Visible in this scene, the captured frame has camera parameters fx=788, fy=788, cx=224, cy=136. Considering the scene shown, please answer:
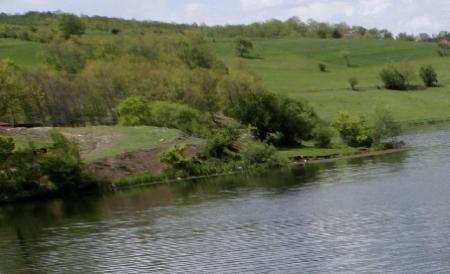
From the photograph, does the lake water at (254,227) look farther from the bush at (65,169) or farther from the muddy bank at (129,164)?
the muddy bank at (129,164)

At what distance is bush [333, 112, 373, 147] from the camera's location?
386ft

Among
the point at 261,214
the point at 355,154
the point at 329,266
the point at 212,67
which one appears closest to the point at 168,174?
the point at 355,154

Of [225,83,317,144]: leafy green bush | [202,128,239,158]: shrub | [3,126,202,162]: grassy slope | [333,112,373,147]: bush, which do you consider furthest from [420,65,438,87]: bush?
[3,126,202,162]: grassy slope

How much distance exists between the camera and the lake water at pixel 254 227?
148ft

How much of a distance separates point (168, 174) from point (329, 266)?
192 feet

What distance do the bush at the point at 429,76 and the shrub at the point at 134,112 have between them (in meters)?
89.2

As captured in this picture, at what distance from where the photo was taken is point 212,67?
573ft

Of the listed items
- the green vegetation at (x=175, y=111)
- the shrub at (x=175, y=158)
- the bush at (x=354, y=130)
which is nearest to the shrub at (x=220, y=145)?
the green vegetation at (x=175, y=111)

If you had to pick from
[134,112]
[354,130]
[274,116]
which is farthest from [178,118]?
[354,130]

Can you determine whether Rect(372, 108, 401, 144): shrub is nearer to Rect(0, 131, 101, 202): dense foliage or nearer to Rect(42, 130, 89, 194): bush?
Rect(0, 131, 101, 202): dense foliage

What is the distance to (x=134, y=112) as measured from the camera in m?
124

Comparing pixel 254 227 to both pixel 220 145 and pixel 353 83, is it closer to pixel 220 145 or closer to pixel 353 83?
pixel 220 145

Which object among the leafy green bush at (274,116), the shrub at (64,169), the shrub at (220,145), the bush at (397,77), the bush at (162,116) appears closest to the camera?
the shrub at (64,169)

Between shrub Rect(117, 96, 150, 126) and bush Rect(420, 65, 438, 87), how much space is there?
89.2 m
